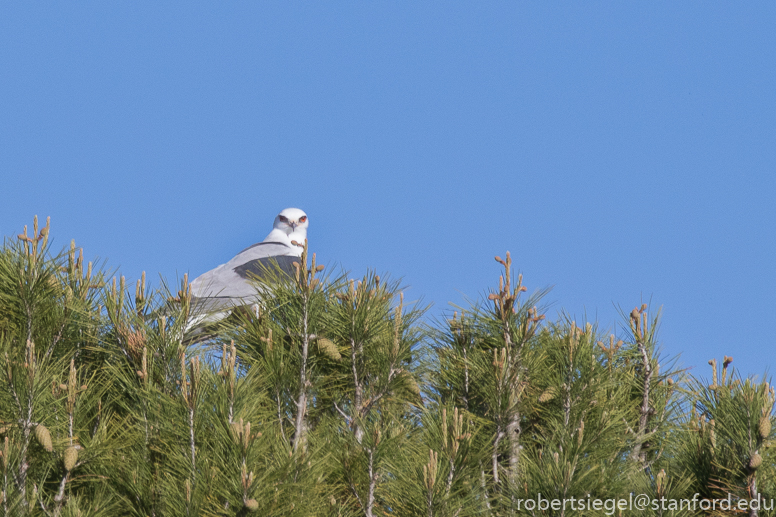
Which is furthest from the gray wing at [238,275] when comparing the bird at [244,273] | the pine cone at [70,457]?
the pine cone at [70,457]

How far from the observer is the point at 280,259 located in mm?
8984

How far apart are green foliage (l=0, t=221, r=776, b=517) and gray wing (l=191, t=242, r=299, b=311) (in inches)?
38.1

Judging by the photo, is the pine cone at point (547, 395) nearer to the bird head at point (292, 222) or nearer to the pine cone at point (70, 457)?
the pine cone at point (70, 457)

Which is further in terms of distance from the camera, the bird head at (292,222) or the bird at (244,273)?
the bird head at (292,222)

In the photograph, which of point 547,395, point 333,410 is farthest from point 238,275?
point 547,395

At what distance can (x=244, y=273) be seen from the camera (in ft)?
26.1

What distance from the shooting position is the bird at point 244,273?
5.30 metres

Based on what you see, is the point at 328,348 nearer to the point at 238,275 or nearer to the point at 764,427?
the point at 764,427

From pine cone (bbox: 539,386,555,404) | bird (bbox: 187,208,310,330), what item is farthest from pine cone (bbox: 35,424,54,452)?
pine cone (bbox: 539,386,555,404)

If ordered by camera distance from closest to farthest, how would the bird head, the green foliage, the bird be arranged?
the green foliage, the bird, the bird head

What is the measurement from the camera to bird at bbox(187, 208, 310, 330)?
5305mm

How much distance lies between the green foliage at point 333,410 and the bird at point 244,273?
3.8 inches

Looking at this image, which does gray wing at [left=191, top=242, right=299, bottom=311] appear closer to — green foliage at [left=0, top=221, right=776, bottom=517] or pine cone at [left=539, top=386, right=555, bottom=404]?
green foliage at [left=0, top=221, right=776, bottom=517]

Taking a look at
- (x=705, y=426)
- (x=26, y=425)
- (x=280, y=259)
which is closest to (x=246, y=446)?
(x=26, y=425)
